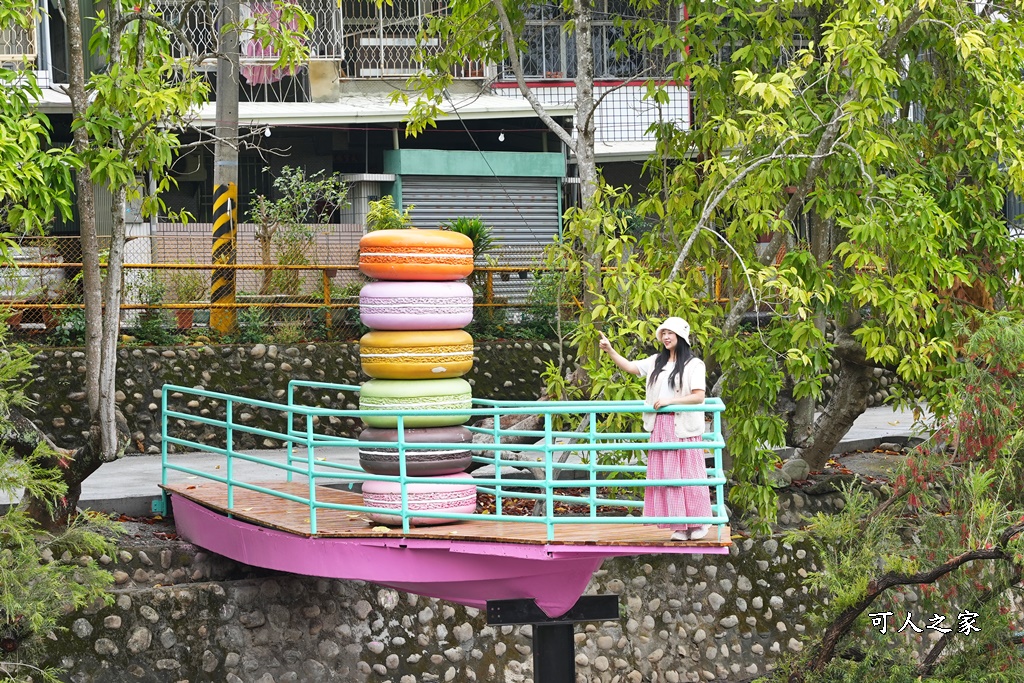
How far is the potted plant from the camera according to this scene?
52.5 feet

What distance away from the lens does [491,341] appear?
1714 centimetres

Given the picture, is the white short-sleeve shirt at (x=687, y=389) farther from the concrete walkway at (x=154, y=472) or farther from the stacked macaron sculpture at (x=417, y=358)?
the concrete walkway at (x=154, y=472)

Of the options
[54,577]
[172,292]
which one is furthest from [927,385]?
[172,292]

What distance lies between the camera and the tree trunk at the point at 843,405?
1403cm

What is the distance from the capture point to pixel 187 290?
53.3 feet

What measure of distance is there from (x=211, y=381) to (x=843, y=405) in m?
7.49

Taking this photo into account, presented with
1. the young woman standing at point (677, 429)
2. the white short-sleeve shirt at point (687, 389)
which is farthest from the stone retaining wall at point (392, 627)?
the white short-sleeve shirt at point (687, 389)

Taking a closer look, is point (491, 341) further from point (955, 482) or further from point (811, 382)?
point (955, 482)

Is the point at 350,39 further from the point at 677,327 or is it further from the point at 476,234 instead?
the point at 677,327

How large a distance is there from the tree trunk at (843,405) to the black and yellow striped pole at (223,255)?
24.0 ft

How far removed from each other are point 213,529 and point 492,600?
2737 mm

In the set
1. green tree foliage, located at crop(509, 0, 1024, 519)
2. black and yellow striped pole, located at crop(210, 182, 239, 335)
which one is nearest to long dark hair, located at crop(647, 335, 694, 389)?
green tree foliage, located at crop(509, 0, 1024, 519)

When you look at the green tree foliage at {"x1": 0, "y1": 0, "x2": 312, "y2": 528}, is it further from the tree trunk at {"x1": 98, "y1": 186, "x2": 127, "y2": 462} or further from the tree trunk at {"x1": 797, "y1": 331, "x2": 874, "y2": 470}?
Answer: the tree trunk at {"x1": 797, "y1": 331, "x2": 874, "y2": 470}

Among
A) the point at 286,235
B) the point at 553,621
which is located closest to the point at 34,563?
the point at 553,621
